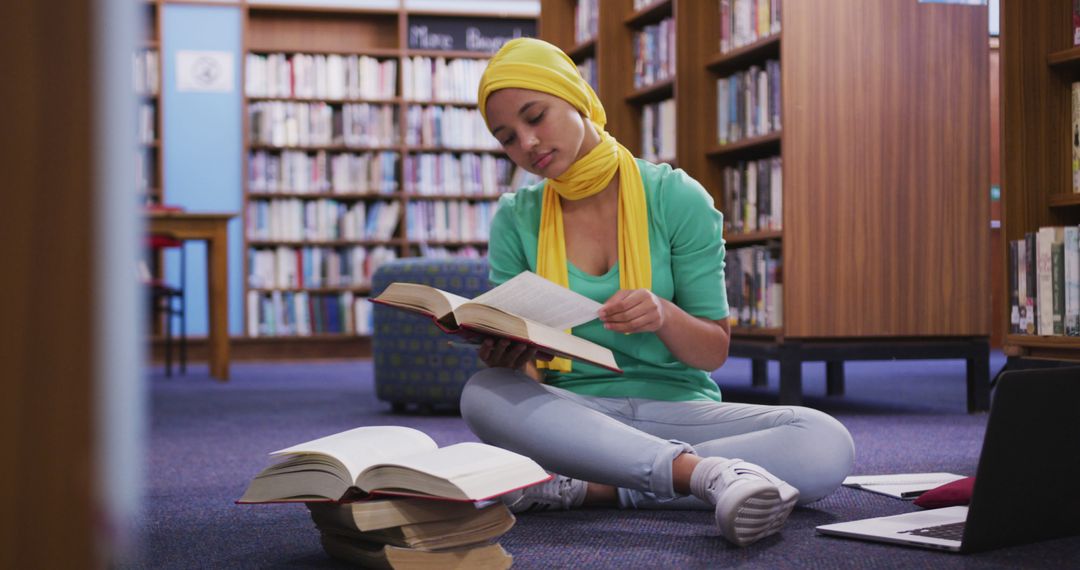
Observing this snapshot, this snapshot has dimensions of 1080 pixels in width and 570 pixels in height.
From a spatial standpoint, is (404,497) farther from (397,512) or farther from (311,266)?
(311,266)

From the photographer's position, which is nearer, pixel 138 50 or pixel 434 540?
pixel 138 50

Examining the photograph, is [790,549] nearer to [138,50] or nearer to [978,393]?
[138,50]

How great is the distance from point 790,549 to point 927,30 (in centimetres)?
214

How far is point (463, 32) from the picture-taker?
263 inches

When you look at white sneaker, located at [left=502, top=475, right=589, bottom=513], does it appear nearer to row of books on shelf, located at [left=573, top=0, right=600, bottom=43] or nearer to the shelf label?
row of books on shelf, located at [left=573, top=0, right=600, bottom=43]

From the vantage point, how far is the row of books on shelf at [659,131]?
360cm

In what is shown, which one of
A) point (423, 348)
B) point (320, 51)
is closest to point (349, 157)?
point (320, 51)

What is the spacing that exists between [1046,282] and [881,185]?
916mm

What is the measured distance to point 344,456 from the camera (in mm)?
1173

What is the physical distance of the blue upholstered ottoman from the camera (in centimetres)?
309

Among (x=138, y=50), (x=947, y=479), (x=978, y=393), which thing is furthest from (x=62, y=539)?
(x=978, y=393)

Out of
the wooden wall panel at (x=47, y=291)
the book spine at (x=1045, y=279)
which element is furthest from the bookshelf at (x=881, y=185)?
the wooden wall panel at (x=47, y=291)

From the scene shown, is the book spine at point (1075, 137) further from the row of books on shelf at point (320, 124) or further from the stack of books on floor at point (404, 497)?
the row of books on shelf at point (320, 124)

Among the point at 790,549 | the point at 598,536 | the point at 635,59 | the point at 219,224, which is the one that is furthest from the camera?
the point at 219,224
